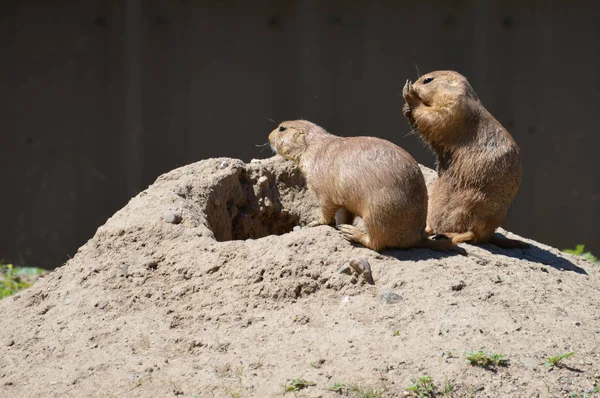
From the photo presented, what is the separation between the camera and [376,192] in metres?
4.80

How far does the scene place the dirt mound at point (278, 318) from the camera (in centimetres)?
386

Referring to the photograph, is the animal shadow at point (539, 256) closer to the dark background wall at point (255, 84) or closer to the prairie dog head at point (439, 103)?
the prairie dog head at point (439, 103)

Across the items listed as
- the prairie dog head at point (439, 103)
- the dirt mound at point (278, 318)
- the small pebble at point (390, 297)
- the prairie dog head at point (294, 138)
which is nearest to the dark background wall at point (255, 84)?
the prairie dog head at point (294, 138)

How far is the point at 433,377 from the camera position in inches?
148

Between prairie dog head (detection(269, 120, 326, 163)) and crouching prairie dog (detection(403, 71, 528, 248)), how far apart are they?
730 mm

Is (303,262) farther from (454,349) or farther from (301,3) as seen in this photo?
(301,3)

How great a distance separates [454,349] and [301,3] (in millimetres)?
4951

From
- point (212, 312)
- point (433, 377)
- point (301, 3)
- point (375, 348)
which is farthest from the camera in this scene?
point (301, 3)

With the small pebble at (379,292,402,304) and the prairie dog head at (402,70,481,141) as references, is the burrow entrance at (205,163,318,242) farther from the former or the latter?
the small pebble at (379,292,402,304)

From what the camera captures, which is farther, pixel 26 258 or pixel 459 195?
pixel 26 258

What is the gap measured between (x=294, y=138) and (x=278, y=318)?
168 centimetres

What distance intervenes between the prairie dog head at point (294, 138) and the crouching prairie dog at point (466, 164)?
0.73m

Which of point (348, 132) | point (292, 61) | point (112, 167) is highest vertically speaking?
point (292, 61)

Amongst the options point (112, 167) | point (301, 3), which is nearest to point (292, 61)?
point (301, 3)
